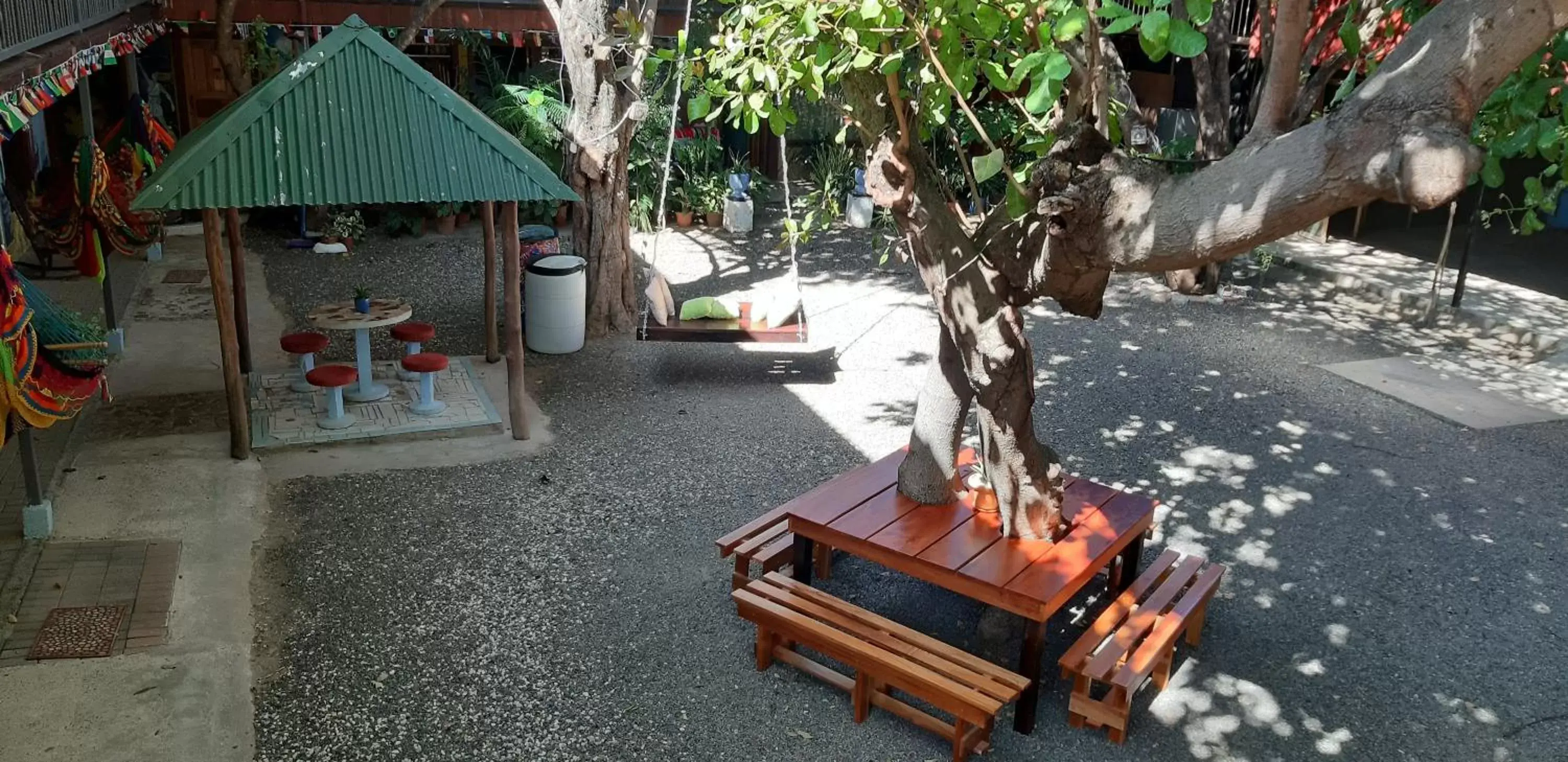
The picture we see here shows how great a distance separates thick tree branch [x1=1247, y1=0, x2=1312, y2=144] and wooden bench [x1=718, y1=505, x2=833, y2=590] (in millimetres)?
3148

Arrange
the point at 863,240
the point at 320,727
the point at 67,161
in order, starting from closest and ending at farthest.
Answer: the point at 320,727 → the point at 67,161 → the point at 863,240

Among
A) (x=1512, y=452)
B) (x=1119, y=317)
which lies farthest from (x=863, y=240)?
(x=1512, y=452)

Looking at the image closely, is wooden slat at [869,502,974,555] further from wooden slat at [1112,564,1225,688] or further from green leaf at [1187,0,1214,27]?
green leaf at [1187,0,1214,27]

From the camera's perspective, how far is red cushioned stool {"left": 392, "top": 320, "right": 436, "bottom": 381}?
899 centimetres

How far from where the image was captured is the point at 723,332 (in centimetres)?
932

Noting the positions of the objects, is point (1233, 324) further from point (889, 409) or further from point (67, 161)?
point (67, 161)

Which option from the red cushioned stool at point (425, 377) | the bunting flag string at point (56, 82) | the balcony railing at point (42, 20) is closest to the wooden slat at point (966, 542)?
the red cushioned stool at point (425, 377)

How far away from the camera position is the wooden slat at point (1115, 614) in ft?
17.3

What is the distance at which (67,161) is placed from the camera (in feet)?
44.8

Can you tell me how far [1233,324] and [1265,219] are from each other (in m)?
8.91

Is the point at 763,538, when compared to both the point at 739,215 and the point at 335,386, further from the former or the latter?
the point at 739,215

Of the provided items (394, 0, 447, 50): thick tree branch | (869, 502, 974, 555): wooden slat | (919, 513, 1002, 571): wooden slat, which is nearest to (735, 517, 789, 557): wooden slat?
(869, 502, 974, 555): wooden slat

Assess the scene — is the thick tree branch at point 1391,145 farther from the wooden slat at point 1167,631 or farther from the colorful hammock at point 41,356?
the colorful hammock at point 41,356

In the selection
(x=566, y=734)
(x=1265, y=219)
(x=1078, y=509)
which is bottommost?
(x=566, y=734)
